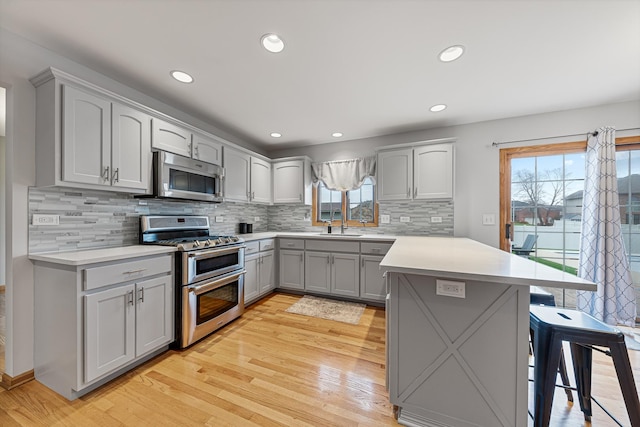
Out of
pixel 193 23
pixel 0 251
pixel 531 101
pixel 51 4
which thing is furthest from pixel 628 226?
pixel 0 251

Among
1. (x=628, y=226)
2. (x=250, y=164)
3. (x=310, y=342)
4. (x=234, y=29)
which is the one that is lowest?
(x=310, y=342)

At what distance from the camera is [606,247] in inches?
96.6

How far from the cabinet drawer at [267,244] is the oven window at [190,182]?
3.12 ft

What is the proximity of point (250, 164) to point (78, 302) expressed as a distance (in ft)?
8.09

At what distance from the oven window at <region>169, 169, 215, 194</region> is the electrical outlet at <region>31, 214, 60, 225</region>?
0.79 meters

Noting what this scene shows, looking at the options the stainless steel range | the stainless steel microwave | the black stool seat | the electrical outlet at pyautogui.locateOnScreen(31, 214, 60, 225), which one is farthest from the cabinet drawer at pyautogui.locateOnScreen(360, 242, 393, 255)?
the electrical outlet at pyautogui.locateOnScreen(31, 214, 60, 225)

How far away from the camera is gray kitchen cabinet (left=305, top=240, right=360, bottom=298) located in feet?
10.4

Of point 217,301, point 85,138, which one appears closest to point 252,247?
point 217,301

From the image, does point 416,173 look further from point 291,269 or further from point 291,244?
point 291,269

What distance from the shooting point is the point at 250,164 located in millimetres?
3547

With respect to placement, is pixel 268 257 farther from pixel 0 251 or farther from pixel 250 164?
pixel 0 251

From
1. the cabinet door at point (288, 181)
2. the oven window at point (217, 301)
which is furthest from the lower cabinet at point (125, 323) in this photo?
the cabinet door at point (288, 181)

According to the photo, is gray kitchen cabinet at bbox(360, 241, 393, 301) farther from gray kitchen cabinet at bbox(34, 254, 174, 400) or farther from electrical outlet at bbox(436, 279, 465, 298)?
gray kitchen cabinet at bbox(34, 254, 174, 400)

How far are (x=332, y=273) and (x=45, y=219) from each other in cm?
276
